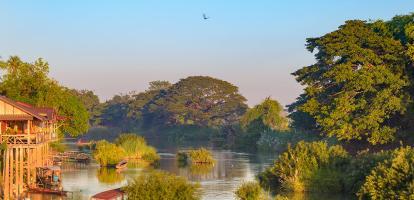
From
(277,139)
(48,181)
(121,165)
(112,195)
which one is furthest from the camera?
(277,139)

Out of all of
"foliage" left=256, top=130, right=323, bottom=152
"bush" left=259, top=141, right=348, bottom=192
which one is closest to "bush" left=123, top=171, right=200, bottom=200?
"bush" left=259, top=141, right=348, bottom=192

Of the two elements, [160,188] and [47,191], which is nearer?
[160,188]

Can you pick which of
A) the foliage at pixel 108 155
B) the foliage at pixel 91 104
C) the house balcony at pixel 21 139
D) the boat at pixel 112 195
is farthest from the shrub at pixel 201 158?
the foliage at pixel 91 104

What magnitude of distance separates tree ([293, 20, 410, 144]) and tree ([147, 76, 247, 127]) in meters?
91.3

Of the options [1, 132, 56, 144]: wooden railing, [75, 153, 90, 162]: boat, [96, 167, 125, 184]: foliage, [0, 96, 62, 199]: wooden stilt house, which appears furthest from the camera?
[75, 153, 90, 162]: boat

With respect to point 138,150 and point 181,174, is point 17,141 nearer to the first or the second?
point 181,174

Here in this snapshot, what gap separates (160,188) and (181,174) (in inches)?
1057

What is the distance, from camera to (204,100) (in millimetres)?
162250

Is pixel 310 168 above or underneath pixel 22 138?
underneath

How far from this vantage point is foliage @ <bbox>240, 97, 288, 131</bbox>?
110m

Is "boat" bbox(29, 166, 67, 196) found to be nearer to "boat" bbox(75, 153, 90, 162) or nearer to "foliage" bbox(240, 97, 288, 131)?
"boat" bbox(75, 153, 90, 162)

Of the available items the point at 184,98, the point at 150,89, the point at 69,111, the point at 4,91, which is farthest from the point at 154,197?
the point at 150,89

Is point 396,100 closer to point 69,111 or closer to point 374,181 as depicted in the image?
point 374,181

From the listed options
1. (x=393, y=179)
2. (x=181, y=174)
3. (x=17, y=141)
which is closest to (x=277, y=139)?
(x=181, y=174)
